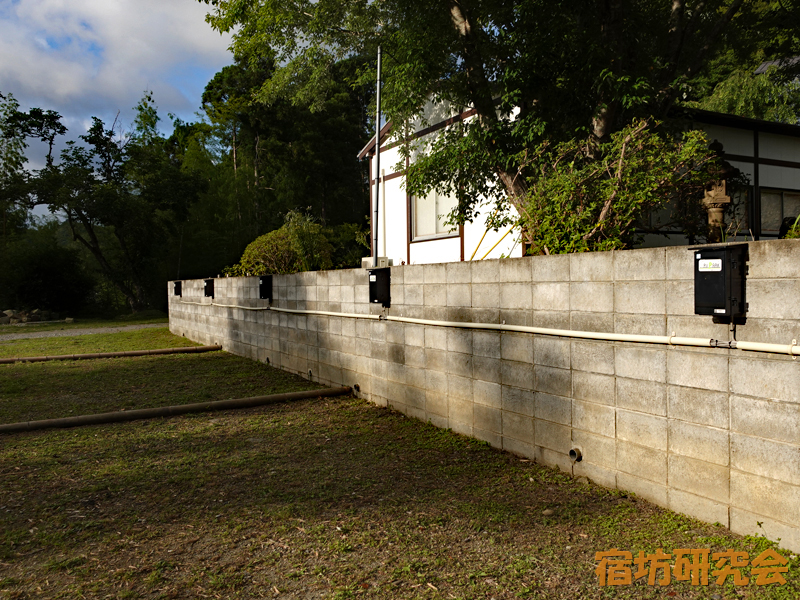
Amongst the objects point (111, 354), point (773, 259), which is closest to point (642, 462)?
point (773, 259)

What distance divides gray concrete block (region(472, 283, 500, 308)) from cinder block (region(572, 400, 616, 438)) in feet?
3.26

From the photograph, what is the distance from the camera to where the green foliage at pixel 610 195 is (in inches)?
171

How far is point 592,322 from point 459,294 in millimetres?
1339

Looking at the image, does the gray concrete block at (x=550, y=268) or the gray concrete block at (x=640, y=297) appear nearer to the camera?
the gray concrete block at (x=640, y=297)

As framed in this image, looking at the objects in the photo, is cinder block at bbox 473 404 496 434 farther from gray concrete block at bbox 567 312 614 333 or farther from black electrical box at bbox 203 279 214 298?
black electrical box at bbox 203 279 214 298

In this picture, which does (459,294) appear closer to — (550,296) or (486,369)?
(486,369)

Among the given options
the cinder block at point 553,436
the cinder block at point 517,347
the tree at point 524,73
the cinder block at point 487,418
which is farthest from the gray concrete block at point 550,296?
the tree at point 524,73

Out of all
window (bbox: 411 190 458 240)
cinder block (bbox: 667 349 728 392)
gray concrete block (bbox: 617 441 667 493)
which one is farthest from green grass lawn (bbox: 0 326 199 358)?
cinder block (bbox: 667 349 728 392)

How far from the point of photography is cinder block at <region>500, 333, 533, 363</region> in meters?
4.00

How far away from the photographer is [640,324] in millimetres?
3252

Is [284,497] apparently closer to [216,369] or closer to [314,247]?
[216,369]

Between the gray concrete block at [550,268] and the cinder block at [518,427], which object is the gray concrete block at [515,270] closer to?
the gray concrete block at [550,268]

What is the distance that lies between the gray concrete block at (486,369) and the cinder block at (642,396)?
106 cm

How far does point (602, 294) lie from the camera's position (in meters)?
3.49
